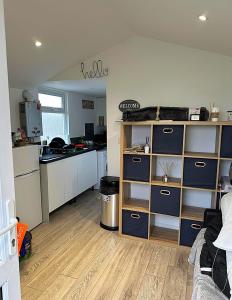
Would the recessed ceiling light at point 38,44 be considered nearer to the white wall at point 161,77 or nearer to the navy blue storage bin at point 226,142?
the white wall at point 161,77

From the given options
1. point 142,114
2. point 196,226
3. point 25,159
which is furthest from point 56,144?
point 196,226

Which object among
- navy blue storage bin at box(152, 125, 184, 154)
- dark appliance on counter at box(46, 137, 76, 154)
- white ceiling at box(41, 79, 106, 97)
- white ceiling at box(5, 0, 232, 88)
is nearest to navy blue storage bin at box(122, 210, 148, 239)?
navy blue storage bin at box(152, 125, 184, 154)

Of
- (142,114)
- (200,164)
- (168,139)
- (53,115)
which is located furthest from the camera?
(53,115)

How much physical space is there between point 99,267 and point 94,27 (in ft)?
8.57

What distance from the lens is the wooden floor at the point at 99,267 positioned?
199cm

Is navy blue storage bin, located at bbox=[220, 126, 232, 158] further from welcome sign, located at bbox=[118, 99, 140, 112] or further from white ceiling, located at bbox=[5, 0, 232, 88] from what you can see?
welcome sign, located at bbox=[118, 99, 140, 112]

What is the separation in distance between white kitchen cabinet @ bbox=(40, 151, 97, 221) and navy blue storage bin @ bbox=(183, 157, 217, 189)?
1822 mm

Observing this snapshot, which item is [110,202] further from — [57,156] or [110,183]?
[57,156]

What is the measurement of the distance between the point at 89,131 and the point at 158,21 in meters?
3.74

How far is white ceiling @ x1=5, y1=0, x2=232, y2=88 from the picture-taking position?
1821mm

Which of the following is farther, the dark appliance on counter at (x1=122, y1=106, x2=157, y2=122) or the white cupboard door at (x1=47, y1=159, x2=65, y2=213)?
the white cupboard door at (x1=47, y1=159, x2=65, y2=213)

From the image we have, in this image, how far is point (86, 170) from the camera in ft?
14.0

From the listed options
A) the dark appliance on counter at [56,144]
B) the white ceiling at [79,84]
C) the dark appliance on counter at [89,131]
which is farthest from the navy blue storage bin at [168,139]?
the dark appliance on counter at [89,131]

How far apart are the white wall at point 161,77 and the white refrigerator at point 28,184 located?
1047 millimetres
